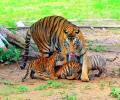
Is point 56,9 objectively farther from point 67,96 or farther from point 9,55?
point 67,96

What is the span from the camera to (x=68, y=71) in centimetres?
958

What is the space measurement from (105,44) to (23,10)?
25.4ft

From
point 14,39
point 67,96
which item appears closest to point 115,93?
point 67,96

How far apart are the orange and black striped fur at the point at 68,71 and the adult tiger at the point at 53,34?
15 cm

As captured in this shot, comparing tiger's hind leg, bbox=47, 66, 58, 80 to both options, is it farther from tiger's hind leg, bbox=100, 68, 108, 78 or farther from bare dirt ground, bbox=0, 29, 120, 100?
tiger's hind leg, bbox=100, 68, 108, 78

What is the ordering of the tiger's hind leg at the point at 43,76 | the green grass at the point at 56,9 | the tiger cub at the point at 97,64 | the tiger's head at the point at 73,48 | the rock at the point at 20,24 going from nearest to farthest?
the tiger's hind leg at the point at 43,76 → the tiger's head at the point at 73,48 → the tiger cub at the point at 97,64 → the rock at the point at 20,24 → the green grass at the point at 56,9

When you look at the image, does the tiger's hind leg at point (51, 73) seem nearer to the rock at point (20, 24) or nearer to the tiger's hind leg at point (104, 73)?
the tiger's hind leg at point (104, 73)

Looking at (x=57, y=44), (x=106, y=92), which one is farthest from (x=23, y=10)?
(x=106, y=92)

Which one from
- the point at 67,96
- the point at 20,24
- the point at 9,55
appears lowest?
the point at 67,96

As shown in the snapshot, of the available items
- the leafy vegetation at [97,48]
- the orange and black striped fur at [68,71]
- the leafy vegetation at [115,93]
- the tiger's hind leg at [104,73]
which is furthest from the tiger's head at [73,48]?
the leafy vegetation at [97,48]

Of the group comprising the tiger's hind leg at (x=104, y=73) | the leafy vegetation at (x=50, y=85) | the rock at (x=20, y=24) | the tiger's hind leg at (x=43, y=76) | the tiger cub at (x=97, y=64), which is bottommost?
the leafy vegetation at (x=50, y=85)

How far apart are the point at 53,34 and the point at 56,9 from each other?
10.5 metres

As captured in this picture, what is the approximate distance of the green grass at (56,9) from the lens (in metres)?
18.9

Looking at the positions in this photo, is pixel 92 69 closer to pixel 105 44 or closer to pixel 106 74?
pixel 106 74
